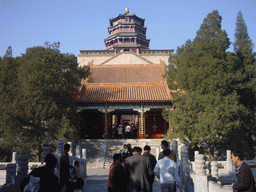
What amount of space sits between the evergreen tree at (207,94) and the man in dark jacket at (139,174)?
911 centimetres

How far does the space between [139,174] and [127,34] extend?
123 feet

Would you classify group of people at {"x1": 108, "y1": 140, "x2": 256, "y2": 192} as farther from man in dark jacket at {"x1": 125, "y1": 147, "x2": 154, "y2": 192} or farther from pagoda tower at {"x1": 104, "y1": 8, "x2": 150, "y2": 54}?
pagoda tower at {"x1": 104, "y1": 8, "x2": 150, "y2": 54}

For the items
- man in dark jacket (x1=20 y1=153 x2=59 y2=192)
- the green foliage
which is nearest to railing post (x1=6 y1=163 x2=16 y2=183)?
man in dark jacket (x1=20 y1=153 x2=59 y2=192)

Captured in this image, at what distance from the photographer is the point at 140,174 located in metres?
4.25

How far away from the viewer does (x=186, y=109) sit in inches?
549

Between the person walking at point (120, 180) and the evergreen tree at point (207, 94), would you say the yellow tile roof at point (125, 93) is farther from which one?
the person walking at point (120, 180)

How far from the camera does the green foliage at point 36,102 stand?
13055mm

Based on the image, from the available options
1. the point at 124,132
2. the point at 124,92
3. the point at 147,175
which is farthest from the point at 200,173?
the point at 124,92

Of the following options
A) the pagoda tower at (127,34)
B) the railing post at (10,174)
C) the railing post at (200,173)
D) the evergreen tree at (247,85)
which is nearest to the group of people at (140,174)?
the railing post at (200,173)

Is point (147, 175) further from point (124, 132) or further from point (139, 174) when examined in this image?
point (124, 132)

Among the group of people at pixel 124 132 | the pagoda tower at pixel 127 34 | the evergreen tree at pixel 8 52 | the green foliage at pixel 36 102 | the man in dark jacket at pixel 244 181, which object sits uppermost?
the pagoda tower at pixel 127 34

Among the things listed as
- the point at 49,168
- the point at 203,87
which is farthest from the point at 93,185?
the point at 203,87

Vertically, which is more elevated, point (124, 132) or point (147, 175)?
point (124, 132)

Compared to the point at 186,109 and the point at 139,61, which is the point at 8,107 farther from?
the point at 139,61
